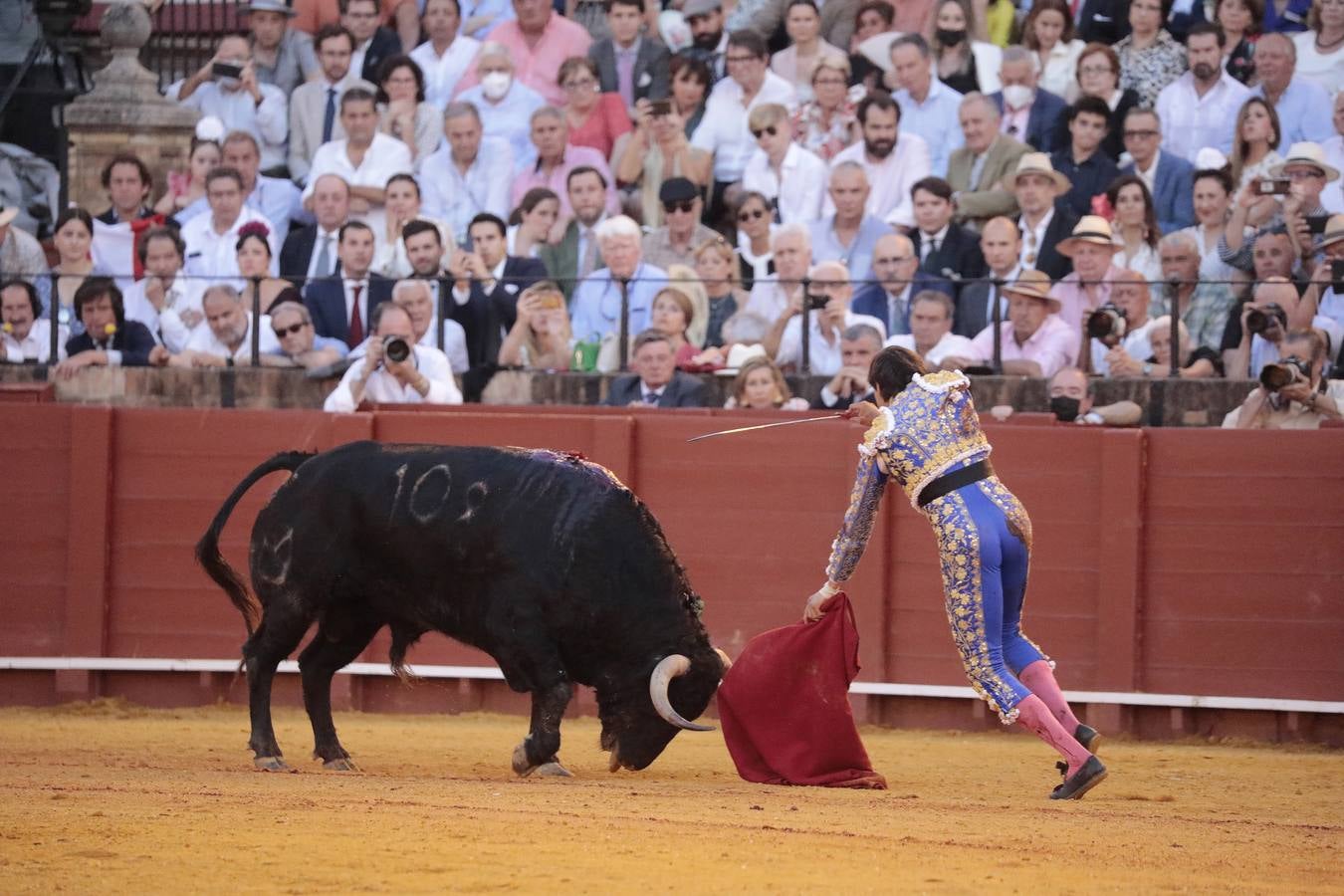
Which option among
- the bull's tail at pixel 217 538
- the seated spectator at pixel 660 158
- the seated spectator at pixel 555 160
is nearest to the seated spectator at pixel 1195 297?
the seated spectator at pixel 660 158

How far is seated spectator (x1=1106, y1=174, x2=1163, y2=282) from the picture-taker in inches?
426

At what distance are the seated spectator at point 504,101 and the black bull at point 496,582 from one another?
4986 millimetres

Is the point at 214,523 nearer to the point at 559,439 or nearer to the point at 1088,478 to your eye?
the point at 559,439

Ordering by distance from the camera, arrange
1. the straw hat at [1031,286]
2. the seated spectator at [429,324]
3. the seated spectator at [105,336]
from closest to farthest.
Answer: the straw hat at [1031,286] < the seated spectator at [429,324] < the seated spectator at [105,336]

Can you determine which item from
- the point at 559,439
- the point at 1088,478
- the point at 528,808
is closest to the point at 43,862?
the point at 528,808

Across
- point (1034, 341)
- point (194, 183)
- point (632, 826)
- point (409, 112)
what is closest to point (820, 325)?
point (1034, 341)

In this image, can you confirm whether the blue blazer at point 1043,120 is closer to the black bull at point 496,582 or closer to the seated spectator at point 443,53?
the seated spectator at point 443,53

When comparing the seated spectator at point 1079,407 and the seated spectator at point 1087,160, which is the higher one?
the seated spectator at point 1087,160

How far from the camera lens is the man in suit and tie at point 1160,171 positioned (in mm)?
11125

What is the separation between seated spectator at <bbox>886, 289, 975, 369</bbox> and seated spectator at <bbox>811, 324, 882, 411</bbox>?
0.67ft

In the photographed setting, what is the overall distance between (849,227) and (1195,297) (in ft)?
6.37

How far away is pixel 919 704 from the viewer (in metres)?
10.0

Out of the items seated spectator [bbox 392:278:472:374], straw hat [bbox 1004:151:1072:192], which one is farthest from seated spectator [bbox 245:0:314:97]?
straw hat [bbox 1004:151:1072:192]

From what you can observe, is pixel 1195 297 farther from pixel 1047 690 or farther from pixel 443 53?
pixel 443 53
